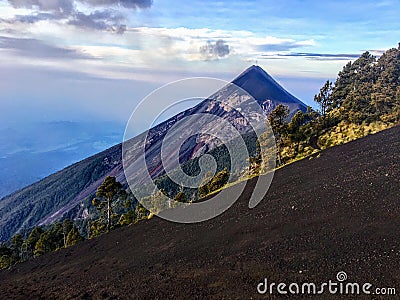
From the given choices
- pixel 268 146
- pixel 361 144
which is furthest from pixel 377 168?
pixel 268 146

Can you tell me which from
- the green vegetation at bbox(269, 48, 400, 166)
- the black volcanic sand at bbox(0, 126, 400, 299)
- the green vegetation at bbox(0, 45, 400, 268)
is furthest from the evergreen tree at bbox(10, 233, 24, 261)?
the green vegetation at bbox(269, 48, 400, 166)

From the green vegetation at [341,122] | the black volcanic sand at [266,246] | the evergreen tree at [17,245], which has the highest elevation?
the green vegetation at [341,122]

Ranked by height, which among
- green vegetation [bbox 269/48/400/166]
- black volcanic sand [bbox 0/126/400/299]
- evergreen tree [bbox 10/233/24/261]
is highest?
green vegetation [bbox 269/48/400/166]

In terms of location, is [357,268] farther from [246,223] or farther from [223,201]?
[223,201]

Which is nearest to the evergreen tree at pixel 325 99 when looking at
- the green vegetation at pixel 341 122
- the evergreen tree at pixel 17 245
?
the green vegetation at pixel 341 122

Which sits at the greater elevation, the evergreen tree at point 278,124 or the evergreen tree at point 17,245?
the evergreen tree at point 278,124

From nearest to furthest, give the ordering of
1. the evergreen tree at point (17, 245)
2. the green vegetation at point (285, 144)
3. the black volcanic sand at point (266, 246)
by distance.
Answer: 1. the black volcanic sand at point (266, 246)
2. the green vegetation at point (285, 144)
3. the evergreen tree at point (17, 245)

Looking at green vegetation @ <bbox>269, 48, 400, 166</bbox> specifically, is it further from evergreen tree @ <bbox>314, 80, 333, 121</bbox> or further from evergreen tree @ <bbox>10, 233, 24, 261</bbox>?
evergreen tree @ <bbox>10, 233, 24, 261</bbox>

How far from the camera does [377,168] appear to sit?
1467 inches

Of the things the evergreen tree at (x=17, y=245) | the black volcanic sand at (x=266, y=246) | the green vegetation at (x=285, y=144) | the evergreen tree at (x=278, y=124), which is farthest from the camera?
the evergreen tree at (x=17, y=245)

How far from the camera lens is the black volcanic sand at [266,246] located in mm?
23969

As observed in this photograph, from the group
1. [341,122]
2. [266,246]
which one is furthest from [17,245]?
[341,122]

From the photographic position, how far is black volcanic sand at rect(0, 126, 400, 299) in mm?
23969

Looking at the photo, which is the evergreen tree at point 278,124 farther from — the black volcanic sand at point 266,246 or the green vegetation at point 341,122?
the black volcanic sand at point 266,246
